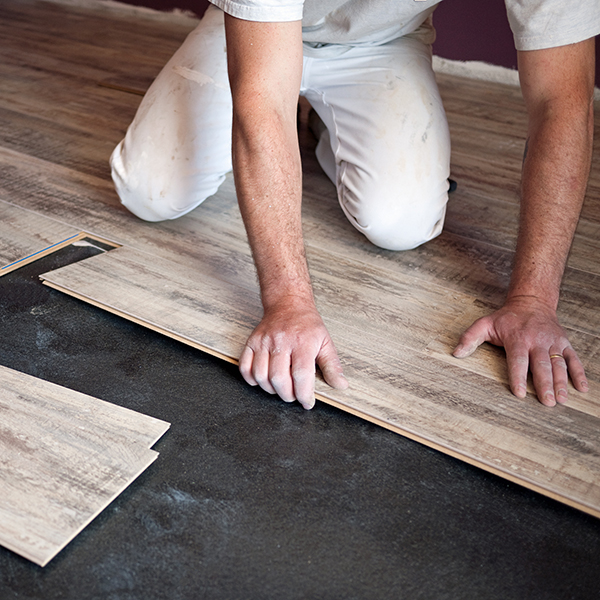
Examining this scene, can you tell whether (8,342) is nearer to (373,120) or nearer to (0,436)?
(0,436)

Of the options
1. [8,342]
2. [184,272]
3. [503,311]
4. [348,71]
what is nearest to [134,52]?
[348,71]

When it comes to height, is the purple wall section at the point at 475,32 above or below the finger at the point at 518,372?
above

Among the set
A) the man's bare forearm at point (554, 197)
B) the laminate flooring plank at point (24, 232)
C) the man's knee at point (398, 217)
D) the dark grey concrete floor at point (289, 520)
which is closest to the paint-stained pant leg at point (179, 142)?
A: the laminate flooring plank at point (24, 232)

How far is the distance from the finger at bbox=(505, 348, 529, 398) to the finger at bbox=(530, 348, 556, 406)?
0.06 ft

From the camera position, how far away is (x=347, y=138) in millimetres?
2074

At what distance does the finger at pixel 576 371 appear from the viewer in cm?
141

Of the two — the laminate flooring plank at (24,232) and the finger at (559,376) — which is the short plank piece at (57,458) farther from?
the finger at (559,376)

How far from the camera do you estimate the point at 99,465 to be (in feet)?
3.94

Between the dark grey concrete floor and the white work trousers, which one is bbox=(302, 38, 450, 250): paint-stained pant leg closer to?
the white work trousers

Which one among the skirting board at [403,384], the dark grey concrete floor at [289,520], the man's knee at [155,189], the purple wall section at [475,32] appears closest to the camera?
the dark grey concrete floor at [289,520]

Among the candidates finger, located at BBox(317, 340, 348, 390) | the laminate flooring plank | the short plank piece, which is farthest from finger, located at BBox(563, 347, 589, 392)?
the laminate flooring plank

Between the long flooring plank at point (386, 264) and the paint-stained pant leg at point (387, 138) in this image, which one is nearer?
the long flooring plank at point (386, 264)

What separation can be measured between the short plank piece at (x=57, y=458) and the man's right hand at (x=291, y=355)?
0.24 metres

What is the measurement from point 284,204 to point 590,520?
0.91 meters
